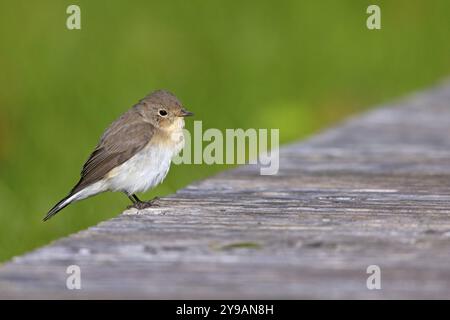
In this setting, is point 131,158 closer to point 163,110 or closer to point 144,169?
point 144,169

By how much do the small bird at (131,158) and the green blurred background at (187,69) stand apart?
113 cm

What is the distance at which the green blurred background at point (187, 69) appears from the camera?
28.8 ft

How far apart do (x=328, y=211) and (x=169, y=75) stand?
19.1ft

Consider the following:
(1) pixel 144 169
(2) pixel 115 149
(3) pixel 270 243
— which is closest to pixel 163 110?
(2) pixel 115 149

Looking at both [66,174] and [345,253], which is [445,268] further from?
[66,174]

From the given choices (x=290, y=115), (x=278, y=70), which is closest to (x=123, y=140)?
(x=290, y=115)

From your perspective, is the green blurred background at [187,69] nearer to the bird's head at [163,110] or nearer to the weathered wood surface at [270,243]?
the bird's head at [163,110]

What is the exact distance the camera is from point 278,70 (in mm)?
11125

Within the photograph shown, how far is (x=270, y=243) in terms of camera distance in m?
4.25

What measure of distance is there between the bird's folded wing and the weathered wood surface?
50cm

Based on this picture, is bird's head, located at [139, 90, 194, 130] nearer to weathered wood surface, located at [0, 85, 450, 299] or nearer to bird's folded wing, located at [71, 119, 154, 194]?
bird's folded wing, located at [71, 119, 154, 194]

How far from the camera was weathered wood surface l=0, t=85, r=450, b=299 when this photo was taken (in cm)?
361

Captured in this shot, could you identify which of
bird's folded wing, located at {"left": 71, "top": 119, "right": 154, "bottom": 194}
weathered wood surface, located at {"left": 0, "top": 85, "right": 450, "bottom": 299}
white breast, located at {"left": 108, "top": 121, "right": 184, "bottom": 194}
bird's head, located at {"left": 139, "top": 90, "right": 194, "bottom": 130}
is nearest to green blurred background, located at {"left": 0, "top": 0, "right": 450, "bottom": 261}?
bird's head, located at {"left": 139, "top": 90, "right": 194, "bottom": 130}
